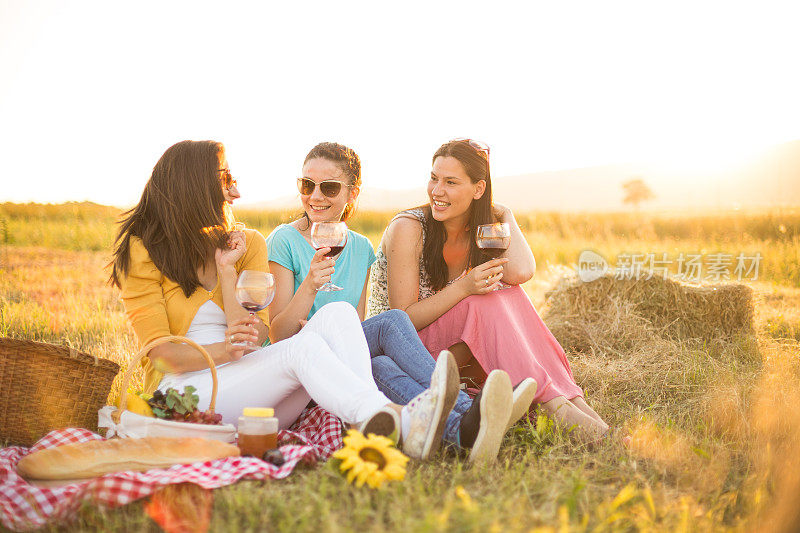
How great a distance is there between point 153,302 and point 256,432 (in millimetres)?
888

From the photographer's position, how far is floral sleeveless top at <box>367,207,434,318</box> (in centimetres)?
412

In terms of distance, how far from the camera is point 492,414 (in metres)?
2.72

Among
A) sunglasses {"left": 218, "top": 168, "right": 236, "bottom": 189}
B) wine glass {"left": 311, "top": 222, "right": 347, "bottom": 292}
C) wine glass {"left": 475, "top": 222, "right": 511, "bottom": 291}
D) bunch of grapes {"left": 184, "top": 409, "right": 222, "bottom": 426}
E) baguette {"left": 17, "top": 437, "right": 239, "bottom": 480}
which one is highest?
sunglasses {"left": 218, "top": 168, "right": 236, "bottom": 189}

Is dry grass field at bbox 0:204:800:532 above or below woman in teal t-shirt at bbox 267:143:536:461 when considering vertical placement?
below

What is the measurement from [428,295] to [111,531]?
2.48 m

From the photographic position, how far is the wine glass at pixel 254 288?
278 cm

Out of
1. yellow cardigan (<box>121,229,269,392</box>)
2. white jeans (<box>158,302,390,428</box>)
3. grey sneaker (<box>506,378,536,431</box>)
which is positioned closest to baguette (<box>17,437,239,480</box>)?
white jeans (<box>158,302,390,428</box>)

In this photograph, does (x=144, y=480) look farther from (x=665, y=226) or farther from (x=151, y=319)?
(x=665, y=226)

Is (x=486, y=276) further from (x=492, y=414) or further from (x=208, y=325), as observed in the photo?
(x=208, y=325)

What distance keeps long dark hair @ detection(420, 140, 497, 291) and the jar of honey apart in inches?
67.4

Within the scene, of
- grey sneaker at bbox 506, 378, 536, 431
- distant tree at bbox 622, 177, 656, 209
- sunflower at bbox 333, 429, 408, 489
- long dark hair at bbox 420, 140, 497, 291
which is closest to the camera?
sunflower at bbox 333, 429, 408, 489

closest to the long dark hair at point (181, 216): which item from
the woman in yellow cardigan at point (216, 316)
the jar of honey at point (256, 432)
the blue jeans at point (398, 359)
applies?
the woman in yellow cardigan at point (216, 316)

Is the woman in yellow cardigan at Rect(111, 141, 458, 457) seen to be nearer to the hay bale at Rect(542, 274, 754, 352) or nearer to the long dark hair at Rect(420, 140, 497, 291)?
the long dark hair at Rect(420, 140, 497, 291)

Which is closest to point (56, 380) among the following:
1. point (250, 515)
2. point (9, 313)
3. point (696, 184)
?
point (250, 515)
